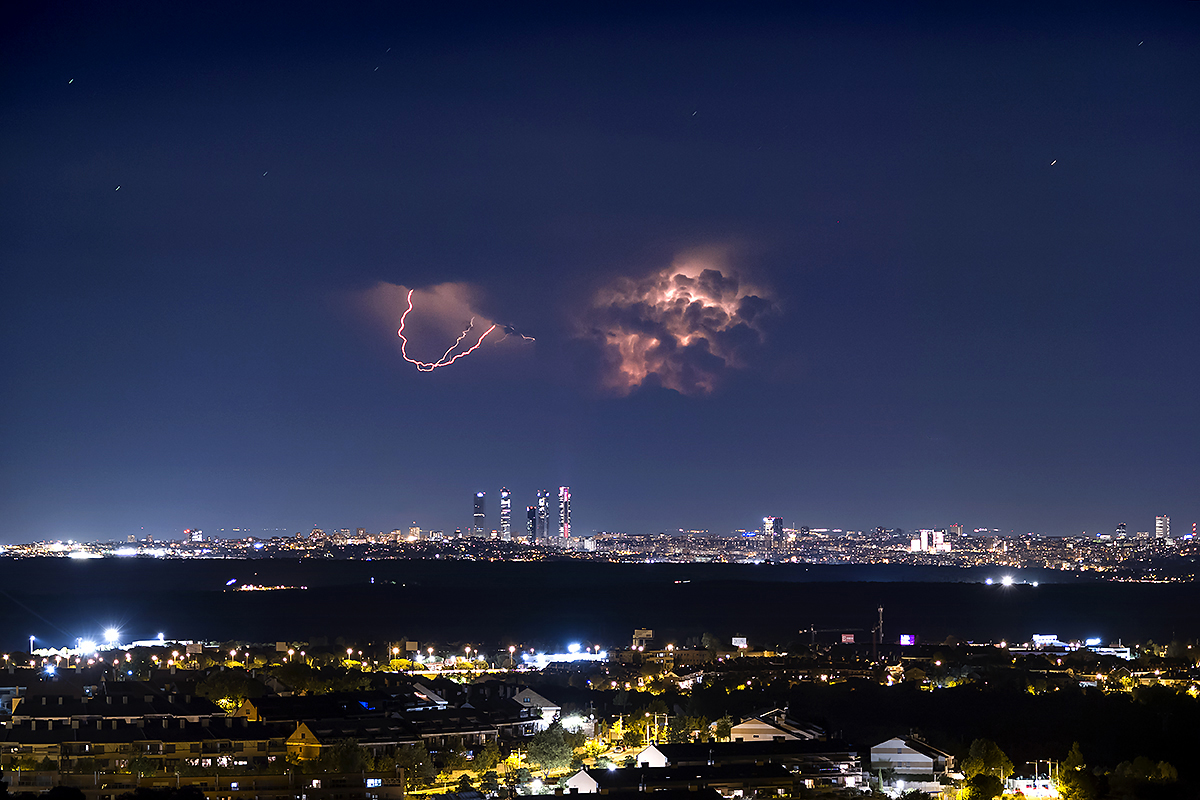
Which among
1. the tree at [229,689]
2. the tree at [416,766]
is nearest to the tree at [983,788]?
the tree at [416,766]

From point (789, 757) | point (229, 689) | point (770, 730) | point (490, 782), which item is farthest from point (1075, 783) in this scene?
point (229, 689)

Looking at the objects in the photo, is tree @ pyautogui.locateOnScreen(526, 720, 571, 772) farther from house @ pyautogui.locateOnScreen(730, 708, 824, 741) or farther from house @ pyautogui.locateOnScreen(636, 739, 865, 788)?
house @ pyautogui.locateOnScreen(730, 708, 824, 741)

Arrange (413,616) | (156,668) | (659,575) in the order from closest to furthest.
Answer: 1. (156,668)
2. (413,616)
3. (659,575)

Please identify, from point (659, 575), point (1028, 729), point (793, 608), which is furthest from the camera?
point (659, 575)

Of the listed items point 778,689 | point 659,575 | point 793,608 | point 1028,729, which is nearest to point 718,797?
point 1028,729

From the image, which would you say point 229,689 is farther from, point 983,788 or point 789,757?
point 983,788

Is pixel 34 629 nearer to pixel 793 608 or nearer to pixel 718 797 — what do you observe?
pixel 793 608
